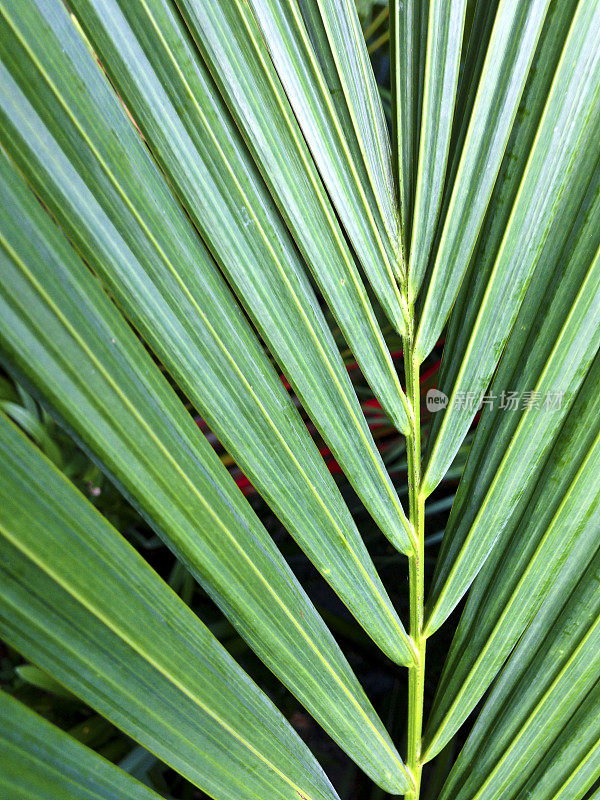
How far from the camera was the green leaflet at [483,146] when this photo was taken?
417 millimetres

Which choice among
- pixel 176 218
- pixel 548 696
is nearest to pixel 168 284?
pixel 176 218

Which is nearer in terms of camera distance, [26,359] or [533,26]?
[26,359]

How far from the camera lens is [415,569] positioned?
47 centimetres

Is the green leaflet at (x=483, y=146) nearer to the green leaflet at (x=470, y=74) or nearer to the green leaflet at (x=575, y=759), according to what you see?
the green leaflet at (x=470, y=74)

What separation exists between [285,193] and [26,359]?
0.21 m

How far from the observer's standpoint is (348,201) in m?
0.43

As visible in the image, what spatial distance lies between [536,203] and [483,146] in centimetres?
6

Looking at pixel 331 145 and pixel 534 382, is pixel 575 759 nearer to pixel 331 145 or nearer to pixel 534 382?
pixel 534 382

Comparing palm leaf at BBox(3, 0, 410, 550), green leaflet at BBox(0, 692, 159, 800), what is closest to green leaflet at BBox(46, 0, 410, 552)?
palm leaf at BBox(3, 0, 410, 550)

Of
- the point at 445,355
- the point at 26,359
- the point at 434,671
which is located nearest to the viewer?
the point at 26,359

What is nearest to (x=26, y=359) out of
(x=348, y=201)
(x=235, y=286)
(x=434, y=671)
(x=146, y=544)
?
(x=235, y=286)

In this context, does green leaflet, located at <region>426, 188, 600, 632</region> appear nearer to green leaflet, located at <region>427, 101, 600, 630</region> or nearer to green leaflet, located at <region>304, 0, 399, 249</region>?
green leaflet, located at <region>427, 101, 600, 630</region>

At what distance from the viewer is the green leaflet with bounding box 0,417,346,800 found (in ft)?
0.92

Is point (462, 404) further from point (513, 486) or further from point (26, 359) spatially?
point (26, 359)
